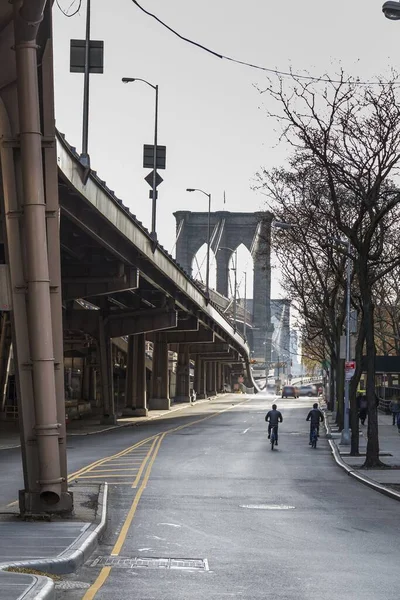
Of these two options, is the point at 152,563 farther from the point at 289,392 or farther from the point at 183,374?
the point at 289,392

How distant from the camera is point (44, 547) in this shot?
15.0 metres

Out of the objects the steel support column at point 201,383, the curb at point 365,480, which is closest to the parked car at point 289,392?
the steel support column at point 201,383

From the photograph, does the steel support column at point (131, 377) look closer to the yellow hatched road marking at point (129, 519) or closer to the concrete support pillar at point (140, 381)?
the concrete support pillar at point (140, 381)

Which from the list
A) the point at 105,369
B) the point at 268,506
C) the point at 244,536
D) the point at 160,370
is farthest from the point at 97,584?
the point at 160,370

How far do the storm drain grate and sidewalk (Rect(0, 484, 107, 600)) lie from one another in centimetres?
27

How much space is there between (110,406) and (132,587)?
5674 centimetres

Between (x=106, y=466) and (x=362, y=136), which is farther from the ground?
(x=362, y=136)

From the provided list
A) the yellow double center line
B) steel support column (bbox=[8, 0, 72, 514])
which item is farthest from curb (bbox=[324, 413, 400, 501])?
steel support column (bbox=[8, 0, 72, 514])

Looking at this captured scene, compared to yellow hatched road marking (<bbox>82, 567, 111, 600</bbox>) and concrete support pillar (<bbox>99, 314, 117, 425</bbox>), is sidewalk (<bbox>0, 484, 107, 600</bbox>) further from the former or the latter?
concrete support pillar (<bbox>99, 314, 117, 425</bbox>)

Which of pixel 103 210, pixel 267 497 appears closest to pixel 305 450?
pixel 103 210

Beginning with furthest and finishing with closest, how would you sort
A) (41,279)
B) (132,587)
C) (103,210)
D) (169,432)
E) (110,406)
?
(110,406) → (169,432) → (103,210) → (41,279) → (132,587)

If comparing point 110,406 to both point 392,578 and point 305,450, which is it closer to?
point 305,450

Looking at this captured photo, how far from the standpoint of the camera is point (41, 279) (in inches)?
733

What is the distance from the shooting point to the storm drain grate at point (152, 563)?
14711mm
